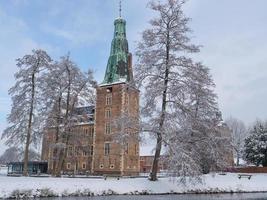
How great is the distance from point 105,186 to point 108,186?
24 cm

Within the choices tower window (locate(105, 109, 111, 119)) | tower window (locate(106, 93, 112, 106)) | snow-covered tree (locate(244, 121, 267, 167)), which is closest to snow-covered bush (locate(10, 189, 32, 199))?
snow-covered tree (locate(244, 121, 267, 167))

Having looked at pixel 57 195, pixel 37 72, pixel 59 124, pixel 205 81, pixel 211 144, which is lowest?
pixel 57 195

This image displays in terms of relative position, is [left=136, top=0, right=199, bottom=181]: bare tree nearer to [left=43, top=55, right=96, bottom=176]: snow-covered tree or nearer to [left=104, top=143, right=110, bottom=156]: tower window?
[left=43, top=55, right=96, bottom=176]: snow-covered tree

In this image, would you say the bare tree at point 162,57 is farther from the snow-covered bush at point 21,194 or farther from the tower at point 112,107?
the tower at point 112,107

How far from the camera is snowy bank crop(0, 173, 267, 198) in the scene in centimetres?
2355

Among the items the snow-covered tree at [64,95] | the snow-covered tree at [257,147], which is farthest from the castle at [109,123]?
the snow-covered tree at [64,95]

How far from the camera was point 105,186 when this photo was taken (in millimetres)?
27156

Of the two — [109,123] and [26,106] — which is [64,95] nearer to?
[26,106]

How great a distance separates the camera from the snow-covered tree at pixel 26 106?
118 ft

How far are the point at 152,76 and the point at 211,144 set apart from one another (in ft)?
25.3

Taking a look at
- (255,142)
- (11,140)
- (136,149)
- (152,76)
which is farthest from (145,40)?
(136,149)

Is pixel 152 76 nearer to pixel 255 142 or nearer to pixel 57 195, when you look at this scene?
pixel 57 195

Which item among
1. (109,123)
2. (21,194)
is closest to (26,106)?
(21,194)

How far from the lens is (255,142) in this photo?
54281 mm
